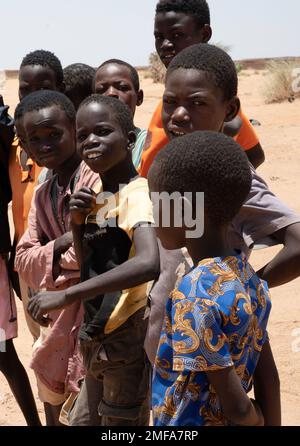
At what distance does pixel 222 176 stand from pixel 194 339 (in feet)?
1.50

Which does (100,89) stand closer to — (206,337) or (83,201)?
(83,201)

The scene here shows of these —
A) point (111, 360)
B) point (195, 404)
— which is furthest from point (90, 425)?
point (195, 404)

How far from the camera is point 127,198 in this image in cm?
261

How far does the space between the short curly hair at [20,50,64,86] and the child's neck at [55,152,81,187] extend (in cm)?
94

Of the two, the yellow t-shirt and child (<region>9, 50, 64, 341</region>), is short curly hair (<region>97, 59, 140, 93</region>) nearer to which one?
child (<region>9, 50, 64, 341</region>)

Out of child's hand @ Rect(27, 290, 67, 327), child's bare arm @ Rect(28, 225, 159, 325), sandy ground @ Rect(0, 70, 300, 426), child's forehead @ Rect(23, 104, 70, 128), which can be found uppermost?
child's forehead @ Rect(23, 104, 70, 128)

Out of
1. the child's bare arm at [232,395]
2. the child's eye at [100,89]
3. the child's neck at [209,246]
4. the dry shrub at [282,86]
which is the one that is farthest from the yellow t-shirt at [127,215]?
the dry shrub at [282,86]

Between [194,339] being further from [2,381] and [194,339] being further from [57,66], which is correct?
[2,381]

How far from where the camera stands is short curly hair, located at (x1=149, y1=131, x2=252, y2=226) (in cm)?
195

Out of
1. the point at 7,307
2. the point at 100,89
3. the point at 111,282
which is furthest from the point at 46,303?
the point at 100,89

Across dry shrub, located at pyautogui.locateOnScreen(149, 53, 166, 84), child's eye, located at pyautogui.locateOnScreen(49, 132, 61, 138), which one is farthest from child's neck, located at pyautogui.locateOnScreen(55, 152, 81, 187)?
dry shrub, located at pyautogui.locateOnScreen(149, 53, 166, 84)

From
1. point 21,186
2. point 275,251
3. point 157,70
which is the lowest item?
point 157,70

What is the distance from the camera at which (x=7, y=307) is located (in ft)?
12.3

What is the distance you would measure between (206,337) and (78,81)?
102 inches
